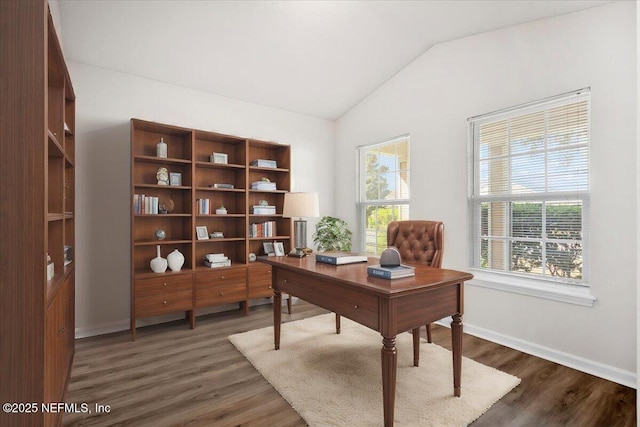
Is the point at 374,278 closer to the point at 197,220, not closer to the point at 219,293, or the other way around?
the point at 219,293

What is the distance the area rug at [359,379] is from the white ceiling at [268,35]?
9.35 ft

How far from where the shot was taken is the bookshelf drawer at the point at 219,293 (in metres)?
3.46

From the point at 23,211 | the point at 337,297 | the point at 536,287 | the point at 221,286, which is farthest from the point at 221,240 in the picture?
the point at 536,287

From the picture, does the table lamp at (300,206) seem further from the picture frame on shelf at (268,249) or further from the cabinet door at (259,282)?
the picture frame on shelf at (268,249)

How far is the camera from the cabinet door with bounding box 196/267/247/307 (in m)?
3.47

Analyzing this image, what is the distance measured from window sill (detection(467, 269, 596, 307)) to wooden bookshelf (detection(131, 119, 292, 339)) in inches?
93.0

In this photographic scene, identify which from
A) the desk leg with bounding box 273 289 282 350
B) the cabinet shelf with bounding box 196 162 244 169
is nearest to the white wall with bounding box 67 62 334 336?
the cabinet shelf with bounding box 196 162 244 169

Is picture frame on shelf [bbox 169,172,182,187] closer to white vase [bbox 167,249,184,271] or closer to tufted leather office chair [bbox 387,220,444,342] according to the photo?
white vase [bbox 167,249,184,271]

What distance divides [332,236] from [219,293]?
1.68 meters

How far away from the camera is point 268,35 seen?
3172mm

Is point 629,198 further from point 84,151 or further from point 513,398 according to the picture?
point 84,151

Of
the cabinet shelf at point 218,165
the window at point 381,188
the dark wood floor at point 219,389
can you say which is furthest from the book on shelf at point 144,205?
the window at point 381,188

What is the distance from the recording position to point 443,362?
2566mm

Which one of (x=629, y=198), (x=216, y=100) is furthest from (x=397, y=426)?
(x=216, y=100)
